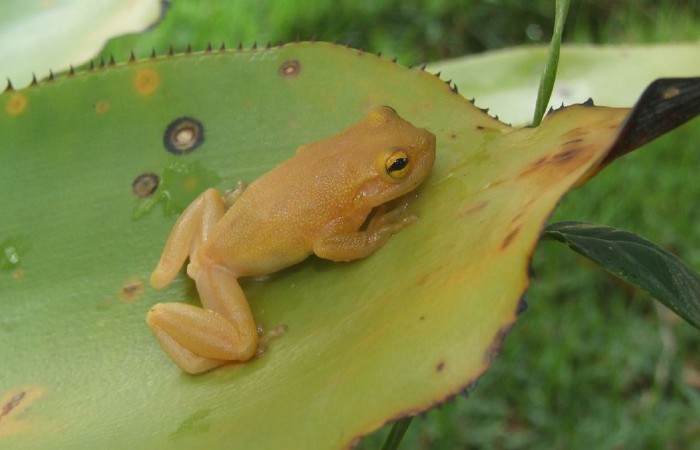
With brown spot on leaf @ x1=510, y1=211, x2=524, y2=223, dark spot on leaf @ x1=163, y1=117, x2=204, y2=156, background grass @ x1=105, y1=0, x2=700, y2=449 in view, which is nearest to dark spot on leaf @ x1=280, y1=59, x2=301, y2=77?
dark spot on leaf @ x1=163, y1=117, x2=204, y2=156

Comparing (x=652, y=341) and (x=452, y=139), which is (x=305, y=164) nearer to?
(x=452, y=139)

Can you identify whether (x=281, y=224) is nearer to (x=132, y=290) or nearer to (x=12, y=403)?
(x=132, y=290)

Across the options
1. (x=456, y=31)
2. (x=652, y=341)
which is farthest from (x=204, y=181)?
Answer: (x=456, y=31)

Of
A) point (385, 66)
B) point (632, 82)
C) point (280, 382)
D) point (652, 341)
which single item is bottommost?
point (652, 341)

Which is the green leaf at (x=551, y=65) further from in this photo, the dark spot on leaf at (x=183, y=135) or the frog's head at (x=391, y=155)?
the dark spot on leaf at (x=183, y=135)

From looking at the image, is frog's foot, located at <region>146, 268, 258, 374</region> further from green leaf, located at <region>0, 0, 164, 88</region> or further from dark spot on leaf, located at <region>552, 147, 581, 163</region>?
green leaf, located at <region>0, 0, 164, 88</region>

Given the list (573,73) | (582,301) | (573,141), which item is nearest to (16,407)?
(573,141)

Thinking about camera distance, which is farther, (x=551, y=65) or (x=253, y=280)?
(x=253, y=280)
